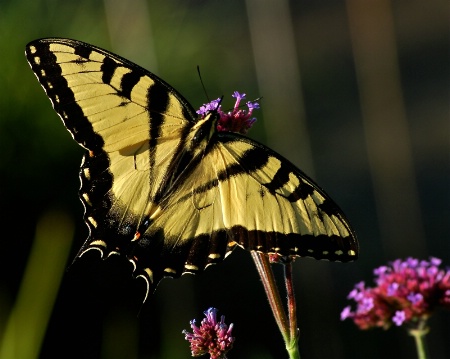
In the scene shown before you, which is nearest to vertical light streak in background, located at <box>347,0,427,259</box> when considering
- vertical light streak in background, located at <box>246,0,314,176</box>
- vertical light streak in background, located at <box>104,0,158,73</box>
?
vertical light streak in background, located at <box>246,0,314,176</box>

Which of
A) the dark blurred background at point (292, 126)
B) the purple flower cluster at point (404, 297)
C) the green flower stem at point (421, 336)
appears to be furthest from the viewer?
the dark blurred background at point (292, 126)

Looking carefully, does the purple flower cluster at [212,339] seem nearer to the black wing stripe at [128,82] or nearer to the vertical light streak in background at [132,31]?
the black wing stripe at [128,82]

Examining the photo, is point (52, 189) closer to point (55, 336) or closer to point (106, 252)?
point (55, 336)

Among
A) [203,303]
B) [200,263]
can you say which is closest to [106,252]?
[200,263]

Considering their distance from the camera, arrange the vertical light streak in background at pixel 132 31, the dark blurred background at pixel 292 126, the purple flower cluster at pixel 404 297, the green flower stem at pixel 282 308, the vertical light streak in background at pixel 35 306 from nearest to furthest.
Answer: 1. the green flower stem at pixel 282 308
2. the purple flower cluster at pixel 404 297
3. the vertical light streak in background at pixel 35 306
4. the dark blurred background at pixel 292 126
5. the vertical light streak in background at pixel 132 31

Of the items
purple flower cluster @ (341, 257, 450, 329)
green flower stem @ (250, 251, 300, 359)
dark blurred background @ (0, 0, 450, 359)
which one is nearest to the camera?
green flower stem @ (250, 251, 300, 359)

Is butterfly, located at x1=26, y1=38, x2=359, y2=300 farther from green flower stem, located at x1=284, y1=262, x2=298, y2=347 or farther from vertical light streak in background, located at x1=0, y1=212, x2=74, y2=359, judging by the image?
vertical light streak in background, located at x1=0, y1=212, x2=74, y2=359

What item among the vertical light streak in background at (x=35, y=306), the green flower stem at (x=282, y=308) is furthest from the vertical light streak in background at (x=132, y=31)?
the green flower stem at (x=282, y=308)
